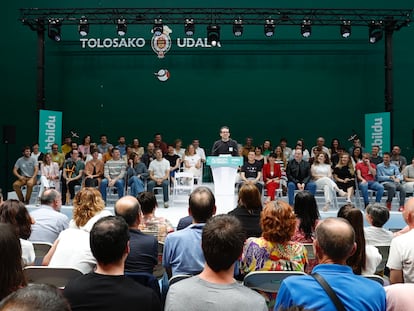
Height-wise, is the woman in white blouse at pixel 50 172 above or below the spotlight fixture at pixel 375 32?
below

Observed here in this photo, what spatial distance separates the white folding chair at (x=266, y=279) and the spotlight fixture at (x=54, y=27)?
1029 cm

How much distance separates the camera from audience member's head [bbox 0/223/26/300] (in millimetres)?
1627

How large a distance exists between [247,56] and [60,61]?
534 centimetres

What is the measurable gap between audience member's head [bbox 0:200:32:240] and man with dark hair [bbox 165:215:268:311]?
1736 millimetres

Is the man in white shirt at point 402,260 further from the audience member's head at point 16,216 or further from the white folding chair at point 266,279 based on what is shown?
the audience member's head at point 16,216

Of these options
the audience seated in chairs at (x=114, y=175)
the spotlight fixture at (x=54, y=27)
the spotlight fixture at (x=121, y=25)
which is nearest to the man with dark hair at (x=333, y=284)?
the audience seated in chairs at (x=114, y=175)

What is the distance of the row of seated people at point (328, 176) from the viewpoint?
8508mm

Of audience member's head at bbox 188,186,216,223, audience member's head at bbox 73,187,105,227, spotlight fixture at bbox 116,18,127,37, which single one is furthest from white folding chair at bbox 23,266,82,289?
spotlight fixture at bbox 116,18,127,37

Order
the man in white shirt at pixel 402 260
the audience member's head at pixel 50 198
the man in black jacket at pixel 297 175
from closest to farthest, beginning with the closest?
the man in white shirt at pixel 402 260, the audience member's head at pixel 50 198, the man in black jacket at pixel 297 175

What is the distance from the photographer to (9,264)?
164 centimetres

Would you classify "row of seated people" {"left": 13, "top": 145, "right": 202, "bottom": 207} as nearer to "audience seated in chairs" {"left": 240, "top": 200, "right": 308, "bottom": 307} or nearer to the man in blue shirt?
the man in blue shirt

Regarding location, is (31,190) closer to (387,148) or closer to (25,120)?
(25,120)

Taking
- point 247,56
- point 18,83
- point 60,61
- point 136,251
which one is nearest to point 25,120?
point 18,83

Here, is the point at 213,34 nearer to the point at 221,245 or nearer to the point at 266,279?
the point at 266,279
